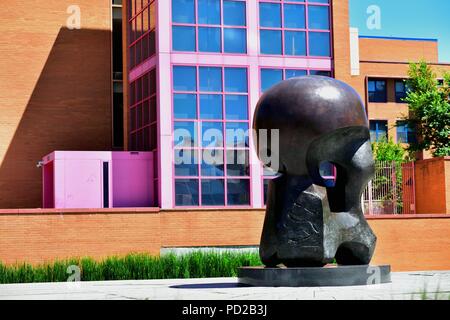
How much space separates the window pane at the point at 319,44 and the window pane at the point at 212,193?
648cm

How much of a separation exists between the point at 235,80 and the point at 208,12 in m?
2.71

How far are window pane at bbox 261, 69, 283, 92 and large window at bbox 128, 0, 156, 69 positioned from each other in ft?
14.1

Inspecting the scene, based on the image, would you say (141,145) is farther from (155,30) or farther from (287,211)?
(287,211)

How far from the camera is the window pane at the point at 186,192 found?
1072 inches

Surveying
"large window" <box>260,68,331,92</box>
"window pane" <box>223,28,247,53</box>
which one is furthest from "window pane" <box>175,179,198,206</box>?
"window pane" <box>223,28,247,53</box>

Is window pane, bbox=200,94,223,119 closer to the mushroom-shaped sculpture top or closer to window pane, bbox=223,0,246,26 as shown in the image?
window pane, bbox=223,0,246,26

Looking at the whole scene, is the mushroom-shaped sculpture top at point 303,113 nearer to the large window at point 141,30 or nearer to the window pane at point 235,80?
the window pane at point 235,80

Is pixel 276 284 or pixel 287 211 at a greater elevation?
pixel 287 211

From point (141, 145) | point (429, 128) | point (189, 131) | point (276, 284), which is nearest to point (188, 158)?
point (189, 131)

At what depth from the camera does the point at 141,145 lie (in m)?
31.0

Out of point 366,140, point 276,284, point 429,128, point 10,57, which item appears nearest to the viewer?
point 276,284

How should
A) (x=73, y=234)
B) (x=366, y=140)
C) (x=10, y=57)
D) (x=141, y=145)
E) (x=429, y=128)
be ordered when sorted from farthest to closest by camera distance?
(x=429, y=128), (x=10, y=57), (x=141, y=145), (x=73, y=234), (x=366, y=140)

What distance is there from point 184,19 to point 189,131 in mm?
4186

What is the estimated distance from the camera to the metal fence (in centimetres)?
2941
